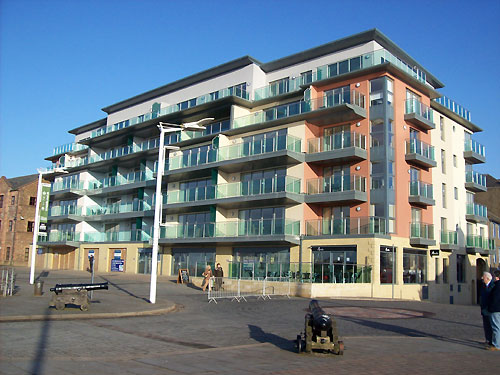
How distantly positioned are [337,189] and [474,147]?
17403 millimetres

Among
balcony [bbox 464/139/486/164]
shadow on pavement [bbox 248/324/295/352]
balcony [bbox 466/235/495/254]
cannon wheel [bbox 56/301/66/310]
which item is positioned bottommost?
shadow on pavement [bbox 248/324/295/352]

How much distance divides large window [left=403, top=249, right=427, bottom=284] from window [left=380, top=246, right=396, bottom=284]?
1646 millimetres

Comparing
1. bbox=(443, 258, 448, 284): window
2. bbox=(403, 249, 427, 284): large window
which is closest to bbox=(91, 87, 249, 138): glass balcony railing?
bbox=(403, 249, 427, 284): large window

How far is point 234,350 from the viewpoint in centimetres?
962

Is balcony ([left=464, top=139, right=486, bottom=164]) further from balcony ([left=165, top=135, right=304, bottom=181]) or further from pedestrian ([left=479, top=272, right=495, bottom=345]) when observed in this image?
pedestrian ([left=479, top=272, right=495, bottom=345])

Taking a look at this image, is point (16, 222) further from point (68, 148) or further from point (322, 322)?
point (322, 322)

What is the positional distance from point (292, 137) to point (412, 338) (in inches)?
881

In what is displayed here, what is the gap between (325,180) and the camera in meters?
32.6

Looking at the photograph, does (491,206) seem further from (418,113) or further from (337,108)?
(337,108)

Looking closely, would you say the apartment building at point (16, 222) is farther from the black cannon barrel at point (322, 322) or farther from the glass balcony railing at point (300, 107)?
the black cannon barrel at point (322, 322)

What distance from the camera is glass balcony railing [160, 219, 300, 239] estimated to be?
32625 mm

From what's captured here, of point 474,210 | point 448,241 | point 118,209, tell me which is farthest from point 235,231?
point 474,210

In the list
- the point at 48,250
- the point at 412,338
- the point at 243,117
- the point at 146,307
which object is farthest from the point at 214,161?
the point at 48,250

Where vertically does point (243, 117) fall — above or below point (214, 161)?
above
